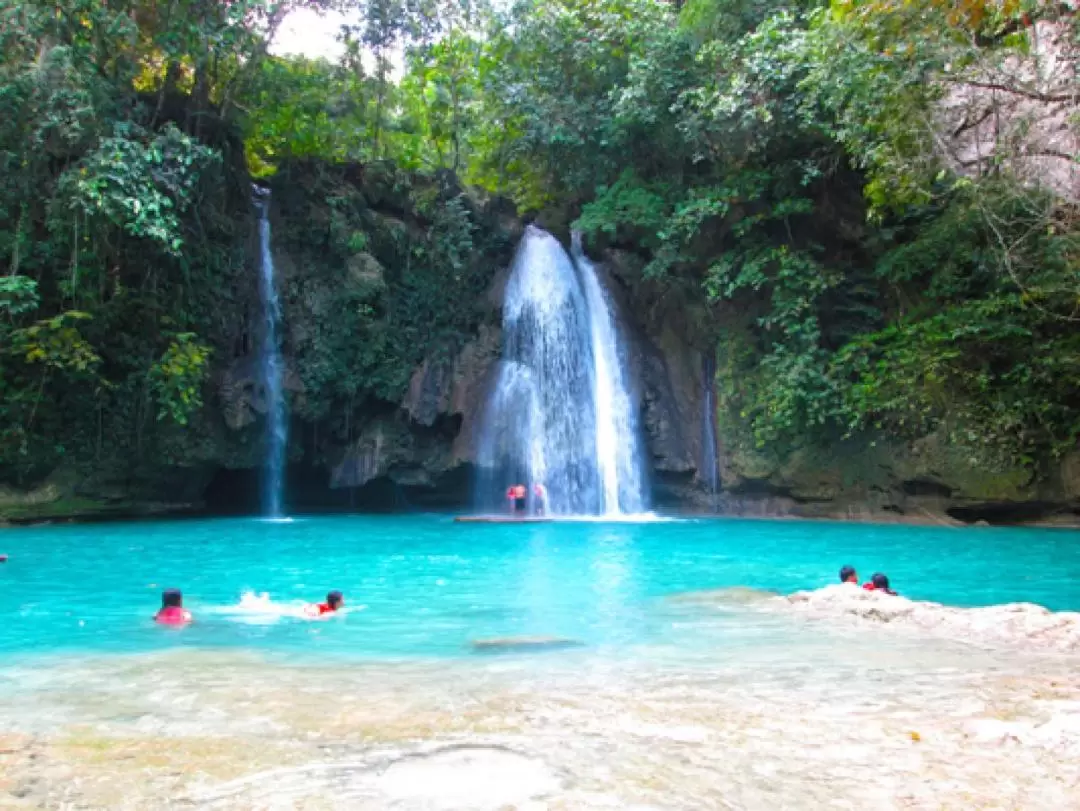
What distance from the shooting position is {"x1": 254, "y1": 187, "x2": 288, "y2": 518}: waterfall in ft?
68.7

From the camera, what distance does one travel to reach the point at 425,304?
22.8 metres

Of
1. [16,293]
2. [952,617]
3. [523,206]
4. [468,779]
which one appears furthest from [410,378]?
[468,779]

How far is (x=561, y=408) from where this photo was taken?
21.4 meters

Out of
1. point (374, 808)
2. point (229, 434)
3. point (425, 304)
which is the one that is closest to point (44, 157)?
point (229, 434)

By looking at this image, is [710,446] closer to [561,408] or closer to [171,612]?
[561,408]

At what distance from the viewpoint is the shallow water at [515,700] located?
3363 millimetres

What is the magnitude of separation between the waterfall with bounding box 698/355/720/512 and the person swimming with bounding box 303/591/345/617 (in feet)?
47.0

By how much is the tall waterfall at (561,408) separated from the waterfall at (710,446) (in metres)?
1.54

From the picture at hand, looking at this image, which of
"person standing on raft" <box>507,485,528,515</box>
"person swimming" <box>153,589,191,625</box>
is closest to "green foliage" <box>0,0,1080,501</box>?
"person standing on raft" <box>507,485,528,515</box>

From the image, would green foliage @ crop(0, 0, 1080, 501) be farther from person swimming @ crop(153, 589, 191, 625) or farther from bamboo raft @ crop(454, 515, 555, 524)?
person swimming @ crop(153, 589, 191, 625)

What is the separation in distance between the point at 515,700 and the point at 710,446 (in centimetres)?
1706

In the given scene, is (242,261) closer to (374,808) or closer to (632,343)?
(632,343)

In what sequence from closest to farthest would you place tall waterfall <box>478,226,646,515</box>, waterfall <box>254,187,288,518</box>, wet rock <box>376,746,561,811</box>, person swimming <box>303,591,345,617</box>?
wet rock <box>376,746,561,811</box> → person swimming <box>303,591,345,617</box> → waterfall <box>254,187,288,518</box> → tall waterfall <box>478,226,646,515</box>

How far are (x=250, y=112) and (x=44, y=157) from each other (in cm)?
507
